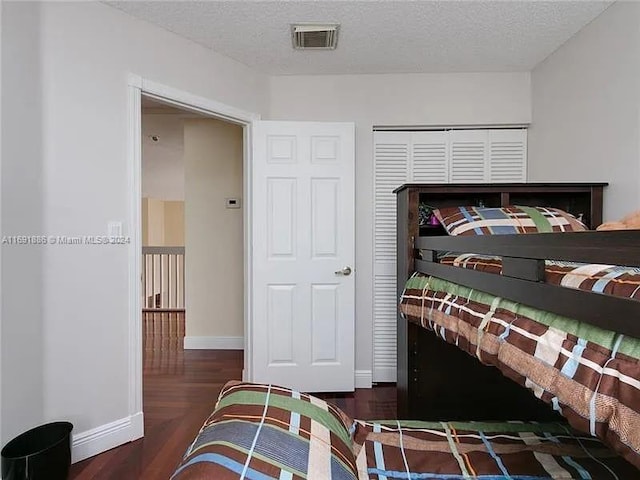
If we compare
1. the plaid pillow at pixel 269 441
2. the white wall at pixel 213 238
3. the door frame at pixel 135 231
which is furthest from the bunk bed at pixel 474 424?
the white wall at pixel 213 238

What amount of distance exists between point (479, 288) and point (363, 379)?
6.68ft

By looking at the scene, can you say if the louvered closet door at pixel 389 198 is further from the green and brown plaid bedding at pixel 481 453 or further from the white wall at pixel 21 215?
the white wall at pixel 21 215

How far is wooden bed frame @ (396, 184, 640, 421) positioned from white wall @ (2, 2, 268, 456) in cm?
163

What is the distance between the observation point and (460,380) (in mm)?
2230

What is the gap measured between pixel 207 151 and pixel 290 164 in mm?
1553

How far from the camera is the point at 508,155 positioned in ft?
10.3

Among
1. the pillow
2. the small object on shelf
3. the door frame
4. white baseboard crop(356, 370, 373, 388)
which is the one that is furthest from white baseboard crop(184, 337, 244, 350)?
the pillow

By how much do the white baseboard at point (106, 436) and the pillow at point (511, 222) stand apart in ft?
6.95

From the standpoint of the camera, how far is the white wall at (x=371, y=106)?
3072 millimetres

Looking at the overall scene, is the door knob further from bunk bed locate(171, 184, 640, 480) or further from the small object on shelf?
bunk bed locate(171, 184, 640, 480)

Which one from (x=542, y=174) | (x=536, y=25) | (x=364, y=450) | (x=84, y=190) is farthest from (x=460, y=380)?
(x=84, y=190)

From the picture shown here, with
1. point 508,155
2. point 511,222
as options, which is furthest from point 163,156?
point 511,222

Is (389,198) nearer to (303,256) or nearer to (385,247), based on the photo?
(385,247)

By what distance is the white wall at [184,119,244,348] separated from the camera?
4160mm
